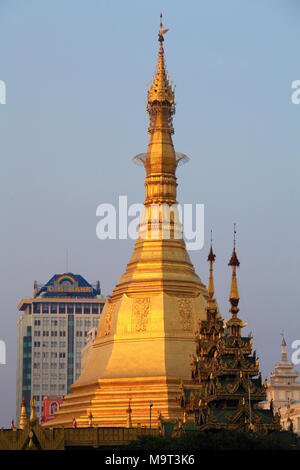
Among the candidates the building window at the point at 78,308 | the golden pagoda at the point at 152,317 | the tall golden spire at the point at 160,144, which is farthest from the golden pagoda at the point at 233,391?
the building window at the point at 78,308

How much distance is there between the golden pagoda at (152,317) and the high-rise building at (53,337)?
6547 cm

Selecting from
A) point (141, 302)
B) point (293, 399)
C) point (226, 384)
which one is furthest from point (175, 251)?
point (293, 399)

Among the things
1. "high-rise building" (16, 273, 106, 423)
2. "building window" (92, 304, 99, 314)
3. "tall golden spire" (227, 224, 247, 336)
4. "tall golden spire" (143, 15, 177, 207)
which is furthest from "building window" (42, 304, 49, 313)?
"tall golden spire" (227, 224, 247, 336)

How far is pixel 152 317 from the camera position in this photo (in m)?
73.1

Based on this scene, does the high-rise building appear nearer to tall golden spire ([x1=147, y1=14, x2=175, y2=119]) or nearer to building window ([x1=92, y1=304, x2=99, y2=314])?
building window ([x1=92, y1=304, x2=99, y2=314])

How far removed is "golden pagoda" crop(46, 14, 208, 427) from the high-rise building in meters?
65.5

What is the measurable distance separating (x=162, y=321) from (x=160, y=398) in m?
5.52

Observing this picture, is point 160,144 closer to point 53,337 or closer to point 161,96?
point 161,96

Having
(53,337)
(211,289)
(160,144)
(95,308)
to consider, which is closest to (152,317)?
(211,289)

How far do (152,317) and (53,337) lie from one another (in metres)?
72.3

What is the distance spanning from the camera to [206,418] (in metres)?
54.2

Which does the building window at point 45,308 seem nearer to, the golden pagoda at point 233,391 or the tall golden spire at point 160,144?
the tall golden spire at point 160,144
